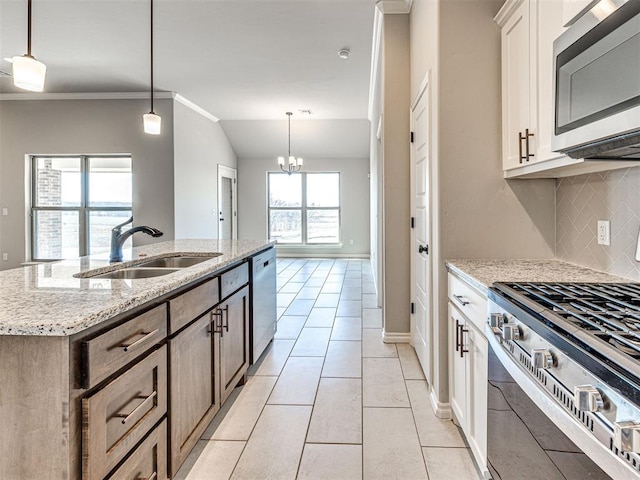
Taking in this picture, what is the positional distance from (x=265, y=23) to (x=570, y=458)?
4.13 metres

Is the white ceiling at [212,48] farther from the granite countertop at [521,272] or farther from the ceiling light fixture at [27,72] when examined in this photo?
the granite countertop at [521,272]

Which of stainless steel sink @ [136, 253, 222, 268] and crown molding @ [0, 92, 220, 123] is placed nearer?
stainless steel sink @ [136, 253, 222, 268]

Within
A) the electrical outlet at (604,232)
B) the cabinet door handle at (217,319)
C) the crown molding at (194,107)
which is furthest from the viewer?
the crown molding at (194,107)

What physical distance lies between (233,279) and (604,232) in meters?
1.91

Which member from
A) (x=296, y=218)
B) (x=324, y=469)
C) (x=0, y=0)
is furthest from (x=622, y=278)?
(x=296, y=218)

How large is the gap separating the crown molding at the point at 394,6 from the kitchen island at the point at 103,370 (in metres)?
2.67

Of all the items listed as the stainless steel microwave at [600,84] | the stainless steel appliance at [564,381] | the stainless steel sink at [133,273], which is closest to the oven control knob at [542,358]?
the stainless steel appliance at [564,381]

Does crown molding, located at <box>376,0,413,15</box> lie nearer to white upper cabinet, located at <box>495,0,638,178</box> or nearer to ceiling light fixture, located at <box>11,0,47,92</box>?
white upper cabinet, located at <box>495,0,638,178</box>

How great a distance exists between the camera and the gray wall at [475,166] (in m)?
2.08

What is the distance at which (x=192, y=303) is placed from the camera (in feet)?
5.67

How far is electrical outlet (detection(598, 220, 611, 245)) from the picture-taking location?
1.71 metres

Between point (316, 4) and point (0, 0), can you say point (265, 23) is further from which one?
point (0, 0)

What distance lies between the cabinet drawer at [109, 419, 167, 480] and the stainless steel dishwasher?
4.00 feet

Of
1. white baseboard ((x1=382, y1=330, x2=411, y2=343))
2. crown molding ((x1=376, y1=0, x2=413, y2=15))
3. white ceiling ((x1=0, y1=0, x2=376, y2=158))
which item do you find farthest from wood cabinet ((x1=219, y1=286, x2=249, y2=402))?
white ceiling ((x1=0, y1=0, x2=376, y2=158))
